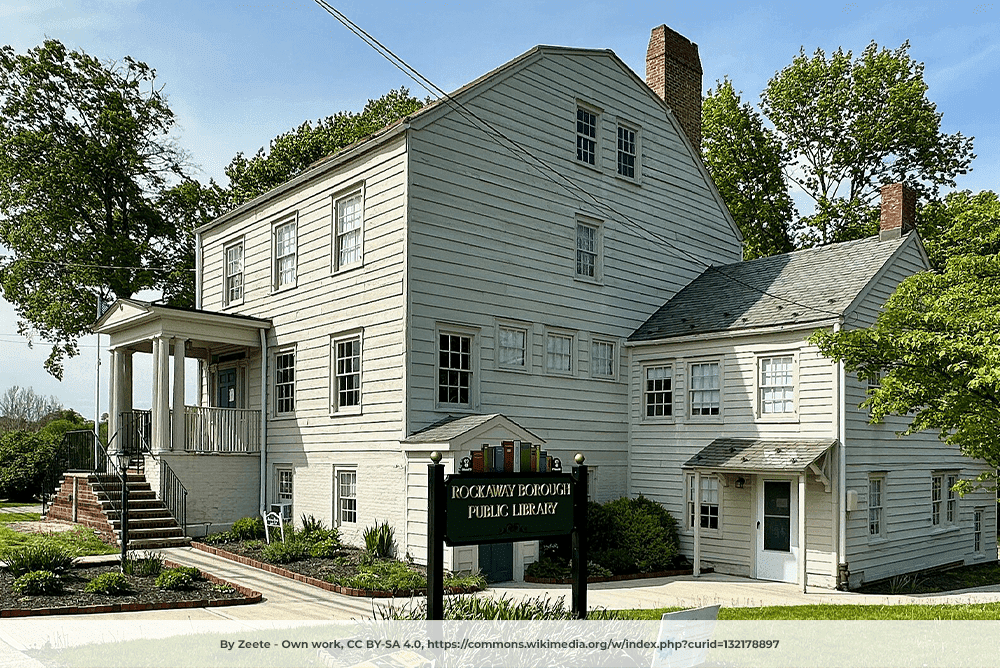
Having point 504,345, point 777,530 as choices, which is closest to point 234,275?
point 504,345

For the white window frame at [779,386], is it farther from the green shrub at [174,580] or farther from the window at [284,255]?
the green shrub at [174,580]

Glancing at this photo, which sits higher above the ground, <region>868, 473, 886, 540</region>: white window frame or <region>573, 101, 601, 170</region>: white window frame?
<region>573, 101, 601, 170</region>: white window frame

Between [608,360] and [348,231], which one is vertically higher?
[348,231]

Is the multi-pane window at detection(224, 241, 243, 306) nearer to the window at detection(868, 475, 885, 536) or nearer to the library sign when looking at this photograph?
the library sign

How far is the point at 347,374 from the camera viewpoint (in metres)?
19.0

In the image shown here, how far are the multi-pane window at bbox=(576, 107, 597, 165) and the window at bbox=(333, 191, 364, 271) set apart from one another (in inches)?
215

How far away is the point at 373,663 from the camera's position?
27.7 feet

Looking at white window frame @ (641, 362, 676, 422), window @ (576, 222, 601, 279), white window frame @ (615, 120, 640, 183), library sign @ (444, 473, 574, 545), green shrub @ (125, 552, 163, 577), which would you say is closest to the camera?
library sign @ (444, 473, 574, 545)

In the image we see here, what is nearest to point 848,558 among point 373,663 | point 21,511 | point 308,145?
point 373,663

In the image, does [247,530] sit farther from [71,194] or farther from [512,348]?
[71,194]

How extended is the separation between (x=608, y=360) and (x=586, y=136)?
17.6 ft

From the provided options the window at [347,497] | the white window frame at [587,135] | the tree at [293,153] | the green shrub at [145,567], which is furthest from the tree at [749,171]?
the green shrub at [145,567]

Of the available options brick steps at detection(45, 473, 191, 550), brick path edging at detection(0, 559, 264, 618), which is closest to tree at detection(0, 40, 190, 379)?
brick steps at detection(45, 473, 191, 550)

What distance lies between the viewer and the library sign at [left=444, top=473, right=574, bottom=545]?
30.0ft
